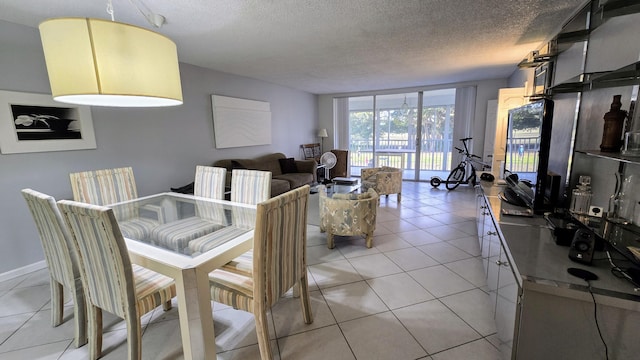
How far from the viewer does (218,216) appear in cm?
207

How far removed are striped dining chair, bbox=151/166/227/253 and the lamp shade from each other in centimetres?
86

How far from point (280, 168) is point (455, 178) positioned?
3963 millimetres

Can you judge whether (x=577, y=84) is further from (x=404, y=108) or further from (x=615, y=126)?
(x=404, y=108)

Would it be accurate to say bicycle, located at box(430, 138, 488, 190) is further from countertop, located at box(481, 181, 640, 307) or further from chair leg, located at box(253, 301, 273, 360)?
chair leg, located at box(253, 301, 273, 360)

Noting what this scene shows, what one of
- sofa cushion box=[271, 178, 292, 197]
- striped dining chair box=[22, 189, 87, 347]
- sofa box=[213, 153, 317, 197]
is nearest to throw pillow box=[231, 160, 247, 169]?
sofa box=[213, 153, 317, 197]

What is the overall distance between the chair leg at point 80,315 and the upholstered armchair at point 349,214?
2.02 meters

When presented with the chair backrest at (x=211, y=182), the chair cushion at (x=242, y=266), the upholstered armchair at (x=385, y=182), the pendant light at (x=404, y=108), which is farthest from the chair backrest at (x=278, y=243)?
the pendant light at (x=404, y=108)

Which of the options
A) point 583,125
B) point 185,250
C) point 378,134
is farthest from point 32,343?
point 378,134

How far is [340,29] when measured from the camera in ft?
8.42

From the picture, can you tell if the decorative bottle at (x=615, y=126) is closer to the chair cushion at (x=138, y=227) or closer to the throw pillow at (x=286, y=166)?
the chair cushion at (x=138, y=227)

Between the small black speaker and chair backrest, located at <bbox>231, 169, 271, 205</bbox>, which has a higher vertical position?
chair backrest, located at <bbox>231, 169, 271, 205</bbox>

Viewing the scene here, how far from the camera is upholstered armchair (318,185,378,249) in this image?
278 centimetres

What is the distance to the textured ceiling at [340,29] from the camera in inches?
82.5

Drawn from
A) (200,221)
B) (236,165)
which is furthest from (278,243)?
(236,165)
